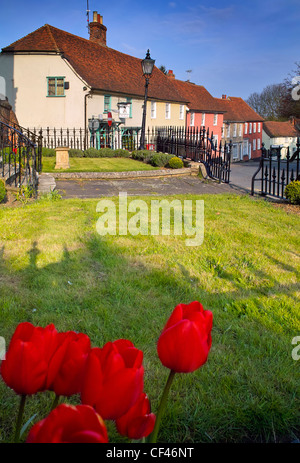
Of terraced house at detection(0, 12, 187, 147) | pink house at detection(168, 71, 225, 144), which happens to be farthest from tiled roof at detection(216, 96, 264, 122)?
terraced house at detection(0, 12, 187, 147)

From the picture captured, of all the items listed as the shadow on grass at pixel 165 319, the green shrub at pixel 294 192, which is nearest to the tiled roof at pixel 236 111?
the green shrub at pixel 294 192

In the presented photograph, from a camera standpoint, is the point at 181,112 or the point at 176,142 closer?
the point at 176,142

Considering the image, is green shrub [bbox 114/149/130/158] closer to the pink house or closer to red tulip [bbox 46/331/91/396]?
red tulip [bbox 46/331/91/396]

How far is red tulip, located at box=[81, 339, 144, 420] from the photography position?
30.0 inches

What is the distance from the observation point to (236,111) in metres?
55.2

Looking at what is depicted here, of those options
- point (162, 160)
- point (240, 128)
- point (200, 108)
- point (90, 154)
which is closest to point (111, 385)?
point (162, 160)

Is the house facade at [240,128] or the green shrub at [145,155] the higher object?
the house facade at [240,128]

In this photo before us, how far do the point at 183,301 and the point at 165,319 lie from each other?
383mm

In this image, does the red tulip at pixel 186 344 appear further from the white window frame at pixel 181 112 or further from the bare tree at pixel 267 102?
the bare tree at pixel 267 102

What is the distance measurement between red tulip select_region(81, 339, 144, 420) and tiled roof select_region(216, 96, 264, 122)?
5380 cm

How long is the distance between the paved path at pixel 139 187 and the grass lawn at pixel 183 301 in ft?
10.5

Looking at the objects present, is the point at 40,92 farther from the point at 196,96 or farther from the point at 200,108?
the point at 196,96

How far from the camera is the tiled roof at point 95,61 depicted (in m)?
24.6
